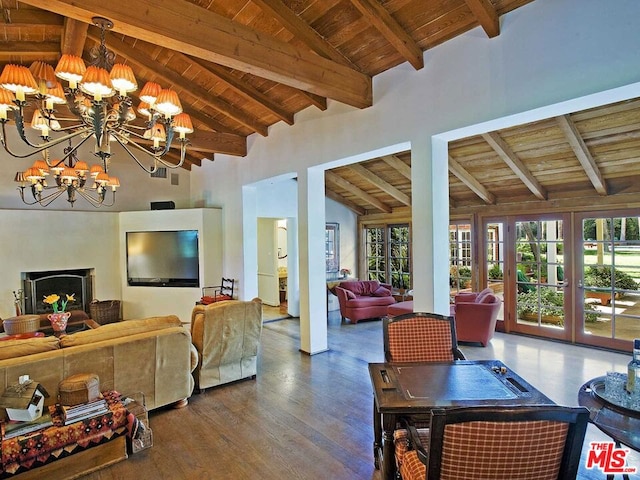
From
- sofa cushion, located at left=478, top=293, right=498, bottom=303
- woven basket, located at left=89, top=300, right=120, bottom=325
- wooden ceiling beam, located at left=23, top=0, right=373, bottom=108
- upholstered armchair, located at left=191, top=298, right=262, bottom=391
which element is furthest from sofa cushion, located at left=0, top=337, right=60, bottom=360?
sofa cushion, located at left=478, top=293, right=498, bottom=303

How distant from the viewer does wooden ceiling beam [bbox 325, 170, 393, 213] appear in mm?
7340

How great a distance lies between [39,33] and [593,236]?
7809mm

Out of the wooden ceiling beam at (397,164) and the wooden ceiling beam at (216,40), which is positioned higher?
the wooden ceiling beam at (216,40)

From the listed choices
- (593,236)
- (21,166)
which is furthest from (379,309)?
(21,166)

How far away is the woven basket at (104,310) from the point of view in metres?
6.91

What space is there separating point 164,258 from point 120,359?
4.49 meters

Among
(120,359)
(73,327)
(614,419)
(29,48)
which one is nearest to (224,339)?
(120,359)

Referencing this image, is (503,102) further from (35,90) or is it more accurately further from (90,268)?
(90,268)

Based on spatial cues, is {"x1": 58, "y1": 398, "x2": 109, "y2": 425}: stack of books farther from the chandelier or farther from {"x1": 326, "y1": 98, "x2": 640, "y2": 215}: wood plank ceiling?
{"x1": 326, "y1": 98, "x2": 640, "y2": 215}: wood plank ceiling

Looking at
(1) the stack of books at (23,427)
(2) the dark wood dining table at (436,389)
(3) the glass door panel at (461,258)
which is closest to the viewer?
(2) the dark wood dining table at (436,389)

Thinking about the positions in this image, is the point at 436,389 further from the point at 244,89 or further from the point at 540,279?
the point at 540,279

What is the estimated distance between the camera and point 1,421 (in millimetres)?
2438

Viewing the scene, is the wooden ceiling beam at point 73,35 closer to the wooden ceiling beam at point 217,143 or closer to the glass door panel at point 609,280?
the wooden ceiling beam at point 217,143

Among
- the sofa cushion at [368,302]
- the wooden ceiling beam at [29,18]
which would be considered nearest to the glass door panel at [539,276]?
the sofa cushion at [368,302]
